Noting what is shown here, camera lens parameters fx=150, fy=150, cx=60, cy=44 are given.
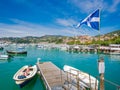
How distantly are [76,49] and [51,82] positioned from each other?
260 feet

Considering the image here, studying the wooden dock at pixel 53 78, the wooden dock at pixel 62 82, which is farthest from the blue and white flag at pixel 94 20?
the wooden dock at pixel 53 78

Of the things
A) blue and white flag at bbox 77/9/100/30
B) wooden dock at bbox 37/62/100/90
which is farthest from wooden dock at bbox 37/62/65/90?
blue and white flag at bbox 77/9/100/30

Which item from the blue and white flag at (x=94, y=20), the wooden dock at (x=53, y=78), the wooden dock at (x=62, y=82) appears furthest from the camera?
the wooden dock at (x=53, y=78)

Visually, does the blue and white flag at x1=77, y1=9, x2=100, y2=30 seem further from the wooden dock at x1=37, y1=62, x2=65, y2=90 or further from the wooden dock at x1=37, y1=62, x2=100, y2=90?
the wooden dock at x1=37, y1=62, x2=65, y2=90

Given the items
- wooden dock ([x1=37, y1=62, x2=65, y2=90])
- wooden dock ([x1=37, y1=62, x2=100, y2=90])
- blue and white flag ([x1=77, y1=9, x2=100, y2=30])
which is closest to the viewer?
blue and white flag ([x1=77, y1=9, x2=100, y2=30])

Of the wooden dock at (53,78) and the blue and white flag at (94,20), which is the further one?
the wooden dock at (53,78)

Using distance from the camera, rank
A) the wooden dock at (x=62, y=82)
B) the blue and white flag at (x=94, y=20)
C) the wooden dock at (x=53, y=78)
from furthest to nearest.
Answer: the wooden dock at (x=53, y=78)
the wooden dock at (x=62, y=82)
the blue and white flag at (x=94, y=20)

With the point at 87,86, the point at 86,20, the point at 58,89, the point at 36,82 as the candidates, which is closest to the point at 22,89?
the point at 36,82

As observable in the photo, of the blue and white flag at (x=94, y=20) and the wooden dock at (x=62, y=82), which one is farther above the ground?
the blue and white flag at (x=94, y=20)

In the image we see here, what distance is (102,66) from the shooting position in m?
10.2

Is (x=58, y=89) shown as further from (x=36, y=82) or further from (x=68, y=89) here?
(x=36, y=82)

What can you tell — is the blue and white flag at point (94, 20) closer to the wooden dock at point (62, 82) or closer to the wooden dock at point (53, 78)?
the wooden dock at point (62, 82)

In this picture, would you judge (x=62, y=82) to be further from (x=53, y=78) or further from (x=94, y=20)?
(x=94, y=20)

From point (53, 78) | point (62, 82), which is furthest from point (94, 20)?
point (53, 78)
